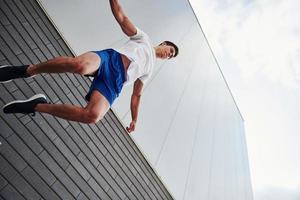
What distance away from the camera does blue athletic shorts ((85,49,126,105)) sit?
2564 mm

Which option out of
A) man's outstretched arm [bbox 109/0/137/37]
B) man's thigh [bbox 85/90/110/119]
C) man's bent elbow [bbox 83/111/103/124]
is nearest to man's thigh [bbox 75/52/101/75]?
man's thigh [bbox 85/90/110/119]

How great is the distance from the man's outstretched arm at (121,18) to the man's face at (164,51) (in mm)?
447

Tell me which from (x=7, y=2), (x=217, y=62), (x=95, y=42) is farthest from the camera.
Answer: (x=217, y=62)

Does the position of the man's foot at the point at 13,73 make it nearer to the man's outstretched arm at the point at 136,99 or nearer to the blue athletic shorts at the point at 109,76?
the blue athletic shorts at the point at 109,76

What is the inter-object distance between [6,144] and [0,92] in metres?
0.44

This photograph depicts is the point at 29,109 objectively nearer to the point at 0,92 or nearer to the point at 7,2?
the point at 0,92

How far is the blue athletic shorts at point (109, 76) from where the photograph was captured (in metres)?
2.56

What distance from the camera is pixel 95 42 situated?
4426 mm

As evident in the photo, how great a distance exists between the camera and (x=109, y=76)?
8.58 feet

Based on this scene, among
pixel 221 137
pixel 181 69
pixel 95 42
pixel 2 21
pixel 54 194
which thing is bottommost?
pixel 221 137

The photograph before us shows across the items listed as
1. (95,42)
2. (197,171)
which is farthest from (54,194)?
(197,171)

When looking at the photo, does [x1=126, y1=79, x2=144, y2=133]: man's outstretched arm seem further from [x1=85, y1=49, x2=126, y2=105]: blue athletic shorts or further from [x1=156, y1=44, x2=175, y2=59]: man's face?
[x1=85, y1=49, x2=126, y2=105]: blue athletic shorts

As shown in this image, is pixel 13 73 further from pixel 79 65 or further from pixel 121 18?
pixel 121 18

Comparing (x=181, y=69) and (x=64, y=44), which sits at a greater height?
(x=64, y=44)
